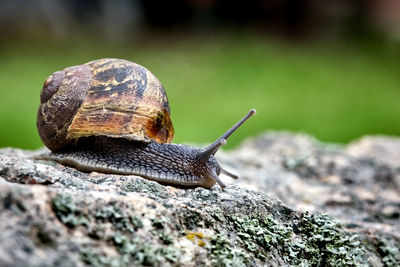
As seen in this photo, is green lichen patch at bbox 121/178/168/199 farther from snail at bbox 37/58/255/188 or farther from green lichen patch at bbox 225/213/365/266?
green lichen patch at bbox 225/213/365/266

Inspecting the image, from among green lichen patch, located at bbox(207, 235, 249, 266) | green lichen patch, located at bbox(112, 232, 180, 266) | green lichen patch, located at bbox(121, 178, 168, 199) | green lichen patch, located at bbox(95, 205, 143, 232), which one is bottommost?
green lichen patch, located at bbox(112, 232, 180, 266)

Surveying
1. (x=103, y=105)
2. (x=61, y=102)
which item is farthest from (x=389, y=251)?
(x=61, y=102)

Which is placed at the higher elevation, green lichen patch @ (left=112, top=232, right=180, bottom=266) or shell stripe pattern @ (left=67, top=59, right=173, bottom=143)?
shell stripe pattern @ (left=67, top=59, right=173, bottom=143)

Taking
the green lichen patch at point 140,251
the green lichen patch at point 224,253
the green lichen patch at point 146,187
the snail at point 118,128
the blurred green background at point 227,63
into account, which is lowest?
the green lichen patch at point 140,251

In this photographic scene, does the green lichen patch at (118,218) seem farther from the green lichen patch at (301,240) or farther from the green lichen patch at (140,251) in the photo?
the green lichen patch at (301,240)

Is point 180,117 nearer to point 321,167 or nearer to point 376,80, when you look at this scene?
point 321,167

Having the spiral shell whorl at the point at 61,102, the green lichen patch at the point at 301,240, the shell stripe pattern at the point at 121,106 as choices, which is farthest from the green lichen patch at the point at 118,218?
the spiral shell whorl at the point at 61,102

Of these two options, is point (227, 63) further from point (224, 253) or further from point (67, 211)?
point (67, 211)

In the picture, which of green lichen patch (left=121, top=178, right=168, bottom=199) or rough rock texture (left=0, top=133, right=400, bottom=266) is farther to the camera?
green lichen patch (left=121, top=178, right=168, bottom=199)

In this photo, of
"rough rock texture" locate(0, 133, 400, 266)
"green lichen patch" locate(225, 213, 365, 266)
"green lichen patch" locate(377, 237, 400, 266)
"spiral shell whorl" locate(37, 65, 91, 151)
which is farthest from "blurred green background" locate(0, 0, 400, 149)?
"green lichen patch" locate(225, 213, 365, 266)
